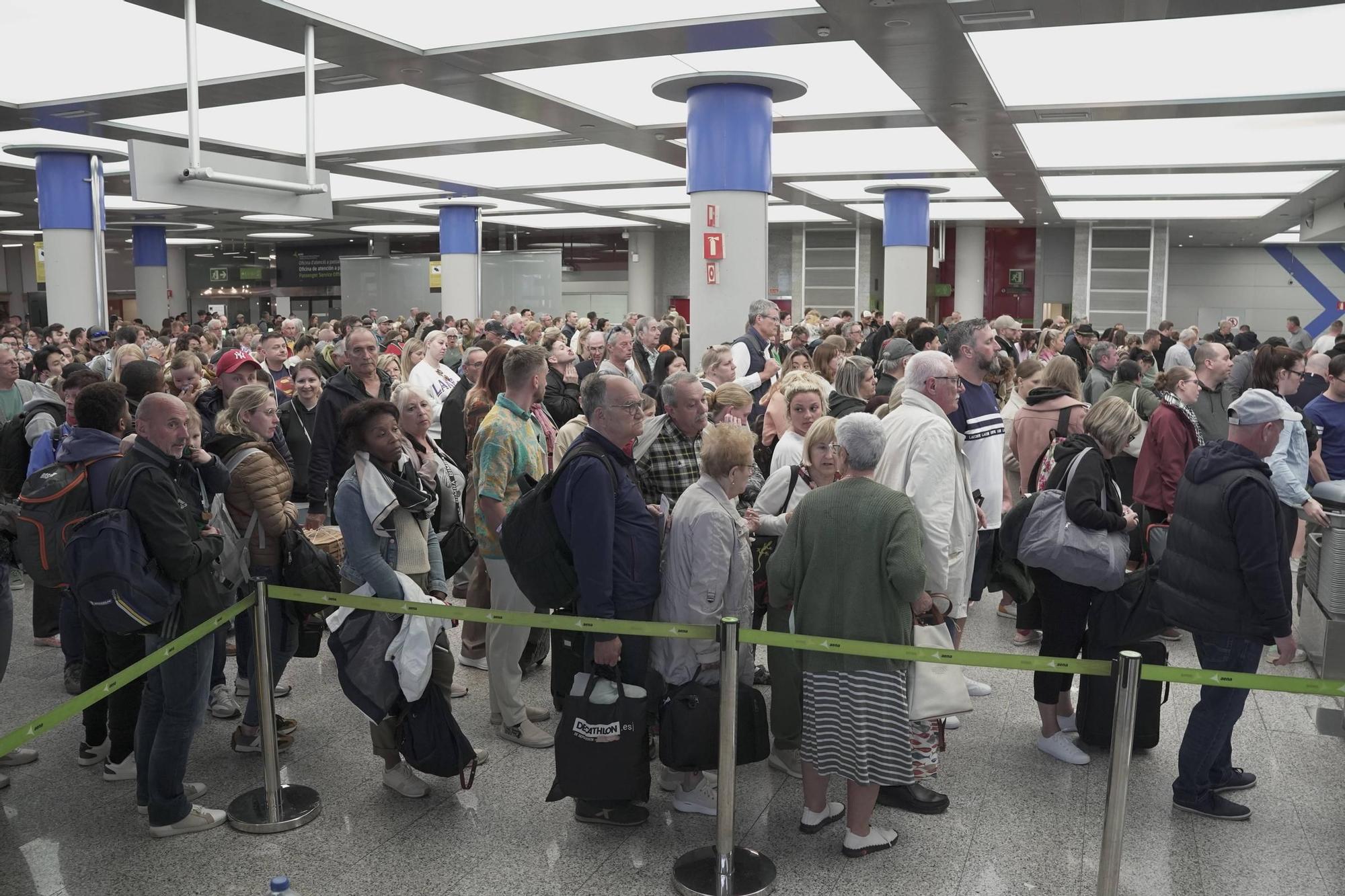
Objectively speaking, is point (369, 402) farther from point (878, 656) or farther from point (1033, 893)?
point (1033, 893)

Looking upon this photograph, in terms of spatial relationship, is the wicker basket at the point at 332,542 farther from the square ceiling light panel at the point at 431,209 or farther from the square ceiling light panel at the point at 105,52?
the square ceiling light panel at the point at 431,209

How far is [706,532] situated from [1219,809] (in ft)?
7.93

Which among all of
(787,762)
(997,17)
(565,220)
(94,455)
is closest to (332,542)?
(94,455)

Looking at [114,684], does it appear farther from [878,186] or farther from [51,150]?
[878,186]

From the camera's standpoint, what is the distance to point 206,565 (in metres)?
4.16

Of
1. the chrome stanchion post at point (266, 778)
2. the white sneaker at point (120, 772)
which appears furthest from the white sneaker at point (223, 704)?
the chrome stanchion post at point (266, 778)

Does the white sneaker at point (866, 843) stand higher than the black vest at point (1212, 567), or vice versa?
the black vest at point (1212, 567)

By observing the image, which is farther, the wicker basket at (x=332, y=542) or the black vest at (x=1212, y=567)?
the wicker basket at (x=332, y=542)

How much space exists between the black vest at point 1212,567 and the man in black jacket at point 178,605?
3.87m

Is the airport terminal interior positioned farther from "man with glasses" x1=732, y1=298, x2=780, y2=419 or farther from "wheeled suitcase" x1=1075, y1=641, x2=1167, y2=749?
"man with glasses" x1=732, y1=298, x2=780, y2=419

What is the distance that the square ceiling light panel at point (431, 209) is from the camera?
2239cm

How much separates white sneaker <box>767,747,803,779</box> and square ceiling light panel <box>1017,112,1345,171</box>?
1024 centimetres

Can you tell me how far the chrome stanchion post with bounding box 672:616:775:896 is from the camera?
12.0 feet

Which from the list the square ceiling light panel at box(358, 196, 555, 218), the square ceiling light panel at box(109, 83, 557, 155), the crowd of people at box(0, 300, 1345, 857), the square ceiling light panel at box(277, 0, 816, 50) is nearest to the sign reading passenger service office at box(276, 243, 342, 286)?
the square ceiling light panel at box(358, 196, 555, 218)
